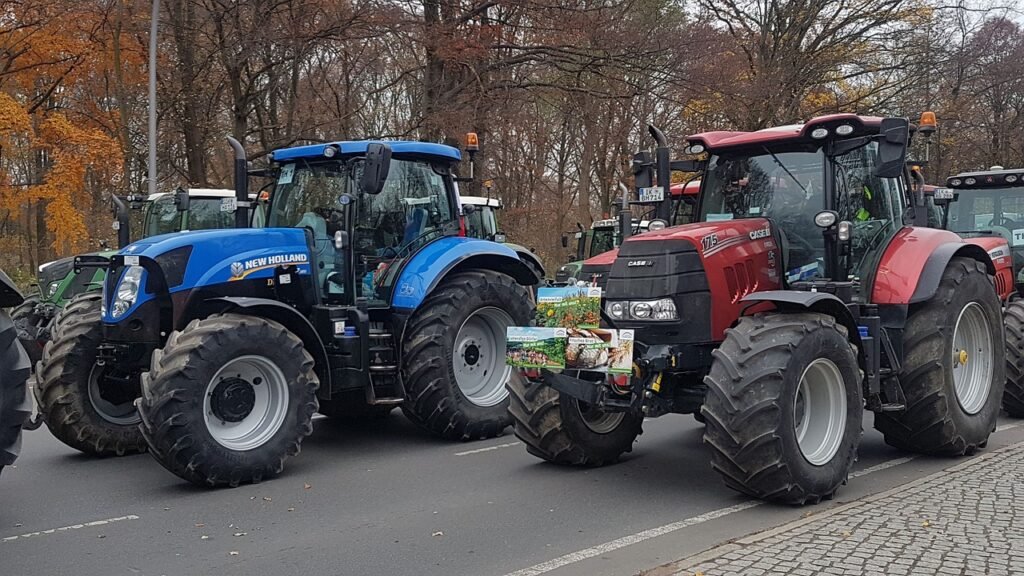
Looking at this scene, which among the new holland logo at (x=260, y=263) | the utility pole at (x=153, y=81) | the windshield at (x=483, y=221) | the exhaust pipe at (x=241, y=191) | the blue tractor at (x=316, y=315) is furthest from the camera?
the windshield at (x=483, y=221)

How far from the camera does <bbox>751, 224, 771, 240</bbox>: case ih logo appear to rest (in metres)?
6.92

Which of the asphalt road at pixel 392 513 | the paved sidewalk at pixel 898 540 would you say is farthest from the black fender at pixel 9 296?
the paved sidewalk at pixel 898 540

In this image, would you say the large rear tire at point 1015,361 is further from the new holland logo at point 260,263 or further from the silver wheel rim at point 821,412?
the new holland logo at point 260,263

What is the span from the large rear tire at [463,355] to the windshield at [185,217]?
6109 mm

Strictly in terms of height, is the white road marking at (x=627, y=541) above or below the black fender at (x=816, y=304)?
below

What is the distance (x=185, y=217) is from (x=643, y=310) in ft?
30.0

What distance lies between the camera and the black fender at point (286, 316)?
7230 millimetres

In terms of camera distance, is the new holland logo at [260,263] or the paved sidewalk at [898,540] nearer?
the paved sidewalk at [898,540]

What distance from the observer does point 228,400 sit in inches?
273

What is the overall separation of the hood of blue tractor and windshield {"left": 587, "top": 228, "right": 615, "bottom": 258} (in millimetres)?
11074

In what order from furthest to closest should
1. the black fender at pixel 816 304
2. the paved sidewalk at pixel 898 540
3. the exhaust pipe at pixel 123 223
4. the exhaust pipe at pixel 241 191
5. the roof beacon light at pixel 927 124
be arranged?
1. the exhaust pipe at pixel 123 223
2. the exhaust pipe at pixel 241 191
3. the roof beacon light at pixel 927 124
4. the black fender at pixel 816 304
5. the paved sidewalk at pixel 898 540

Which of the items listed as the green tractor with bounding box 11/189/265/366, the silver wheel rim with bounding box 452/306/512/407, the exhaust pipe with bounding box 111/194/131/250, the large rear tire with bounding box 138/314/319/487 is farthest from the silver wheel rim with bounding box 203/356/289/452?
the exhaust pipe with bounding box 111/194/131/250

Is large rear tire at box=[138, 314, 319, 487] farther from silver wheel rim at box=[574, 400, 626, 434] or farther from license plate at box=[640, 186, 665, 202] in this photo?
license plate at box=[640, 186, 665, 202]

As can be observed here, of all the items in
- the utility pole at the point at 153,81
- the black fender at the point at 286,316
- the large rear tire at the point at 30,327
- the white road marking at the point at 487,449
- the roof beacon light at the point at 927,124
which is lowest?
the white road marking at the point at 487,449
